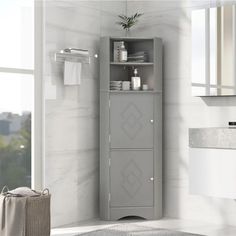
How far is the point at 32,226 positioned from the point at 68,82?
5.31 ft

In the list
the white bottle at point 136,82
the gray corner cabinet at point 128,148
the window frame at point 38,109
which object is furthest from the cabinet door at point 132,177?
the window frame at point 38,109

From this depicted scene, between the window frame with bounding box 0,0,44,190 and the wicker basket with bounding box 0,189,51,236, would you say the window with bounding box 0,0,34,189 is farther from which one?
the wicker basket with bounding box 0,189,51,236

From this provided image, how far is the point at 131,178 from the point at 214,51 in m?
1.61

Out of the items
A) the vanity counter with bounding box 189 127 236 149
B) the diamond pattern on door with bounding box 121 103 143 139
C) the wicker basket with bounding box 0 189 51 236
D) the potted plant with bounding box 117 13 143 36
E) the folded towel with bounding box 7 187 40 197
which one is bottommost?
the wicker basket with bounding box 0 189 51 236

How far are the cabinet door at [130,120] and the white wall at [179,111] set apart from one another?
0.32 meters

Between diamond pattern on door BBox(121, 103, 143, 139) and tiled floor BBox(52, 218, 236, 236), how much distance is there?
941mm

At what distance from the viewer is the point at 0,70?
5.37m

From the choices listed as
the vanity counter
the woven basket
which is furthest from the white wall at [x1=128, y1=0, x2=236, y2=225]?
the woven basket

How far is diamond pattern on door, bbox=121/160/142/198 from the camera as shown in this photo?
6.15 metres

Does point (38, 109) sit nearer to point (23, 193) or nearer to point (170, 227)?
point (23, 193)

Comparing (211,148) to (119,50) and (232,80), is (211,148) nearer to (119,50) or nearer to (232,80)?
(232,80)

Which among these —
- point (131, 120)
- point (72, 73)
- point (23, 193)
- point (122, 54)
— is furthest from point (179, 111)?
point (23, 193)

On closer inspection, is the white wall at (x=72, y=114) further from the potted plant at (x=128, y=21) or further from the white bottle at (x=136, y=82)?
the white bottle at (x=136, y=82)

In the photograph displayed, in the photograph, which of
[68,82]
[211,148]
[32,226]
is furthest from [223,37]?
[32,226]
